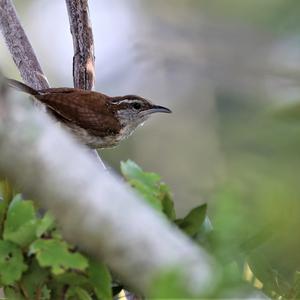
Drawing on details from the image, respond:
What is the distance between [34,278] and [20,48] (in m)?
2.46

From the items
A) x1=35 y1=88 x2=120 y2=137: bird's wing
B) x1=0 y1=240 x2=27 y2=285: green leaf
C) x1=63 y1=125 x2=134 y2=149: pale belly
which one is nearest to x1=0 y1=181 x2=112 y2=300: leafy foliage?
x1=0 y1=240 x2=27 y2=285: green leaf

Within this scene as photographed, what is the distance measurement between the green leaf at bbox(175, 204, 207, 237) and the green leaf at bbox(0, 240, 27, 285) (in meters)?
0.35

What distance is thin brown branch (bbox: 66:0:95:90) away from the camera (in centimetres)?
397

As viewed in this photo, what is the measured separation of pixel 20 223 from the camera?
1507mm

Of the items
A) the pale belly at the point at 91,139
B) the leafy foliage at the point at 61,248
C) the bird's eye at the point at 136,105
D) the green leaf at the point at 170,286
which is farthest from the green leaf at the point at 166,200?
the bird's eye at the point at 136,105

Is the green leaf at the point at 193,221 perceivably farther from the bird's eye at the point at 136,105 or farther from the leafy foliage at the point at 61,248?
the bird's eye at the point at 136,105

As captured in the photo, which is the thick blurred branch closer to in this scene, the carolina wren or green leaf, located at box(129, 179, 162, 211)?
green leaf, located at box(129, 179, 162, 211)

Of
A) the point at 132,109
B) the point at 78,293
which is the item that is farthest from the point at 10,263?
the point at 132,109

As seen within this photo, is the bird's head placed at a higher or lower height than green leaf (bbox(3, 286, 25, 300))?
higher

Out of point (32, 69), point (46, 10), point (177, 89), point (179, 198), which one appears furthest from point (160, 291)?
point (46, 10)

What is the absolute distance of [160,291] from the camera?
2.88ft

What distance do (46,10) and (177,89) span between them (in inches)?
83.7

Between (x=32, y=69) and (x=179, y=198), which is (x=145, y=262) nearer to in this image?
(x=32, y=69)

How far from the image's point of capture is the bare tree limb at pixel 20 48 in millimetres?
3754
